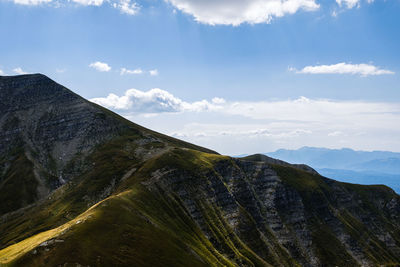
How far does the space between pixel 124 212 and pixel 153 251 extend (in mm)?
20130

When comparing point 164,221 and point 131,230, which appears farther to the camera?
point 164,221

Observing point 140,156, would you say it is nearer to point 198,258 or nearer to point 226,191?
point 226,191

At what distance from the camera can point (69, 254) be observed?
7812 centimetres

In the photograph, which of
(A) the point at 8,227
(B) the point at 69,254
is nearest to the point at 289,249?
(B) the point at 69,254

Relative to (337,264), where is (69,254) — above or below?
above

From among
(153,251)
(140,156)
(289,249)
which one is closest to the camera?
(153,251)

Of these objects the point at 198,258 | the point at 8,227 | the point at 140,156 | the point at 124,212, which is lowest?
the point at 8,227

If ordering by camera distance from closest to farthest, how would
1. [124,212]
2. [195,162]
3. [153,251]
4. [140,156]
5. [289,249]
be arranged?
[153,251], [124,212], [289,249], [195,162], [140,156]

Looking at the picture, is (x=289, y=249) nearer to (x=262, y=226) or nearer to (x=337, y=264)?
(x=262, y=226)

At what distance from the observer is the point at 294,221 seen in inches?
7377

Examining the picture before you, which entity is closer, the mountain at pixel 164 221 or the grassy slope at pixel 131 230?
the grassy slope at pixel 131 230

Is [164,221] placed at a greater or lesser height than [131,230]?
lesser

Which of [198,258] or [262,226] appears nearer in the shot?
[198,258]

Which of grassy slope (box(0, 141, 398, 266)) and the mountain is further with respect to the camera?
the mountain
